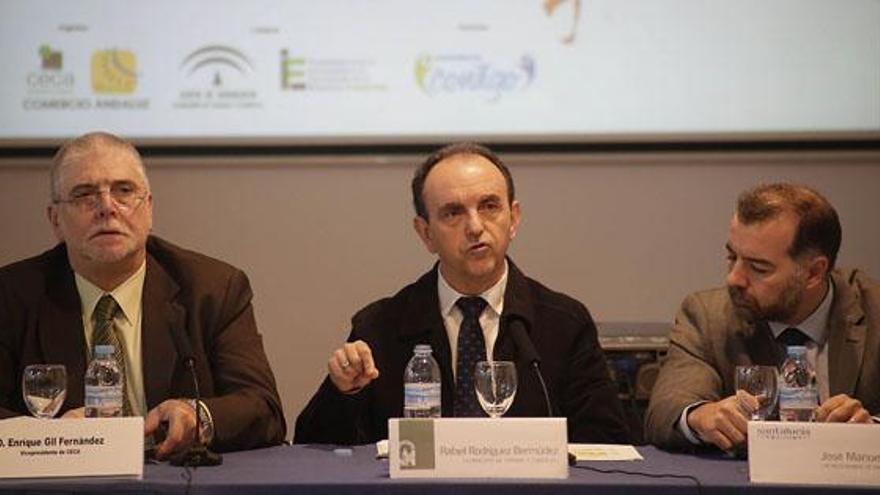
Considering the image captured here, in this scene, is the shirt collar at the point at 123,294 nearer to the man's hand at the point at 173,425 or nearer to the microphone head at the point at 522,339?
the man's hand at the point at 173,425

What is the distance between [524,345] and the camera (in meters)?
3.52

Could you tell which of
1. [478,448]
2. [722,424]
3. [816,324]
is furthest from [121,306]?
[816,324]

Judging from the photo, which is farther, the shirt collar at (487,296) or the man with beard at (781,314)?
the shirt collar at (487,296)

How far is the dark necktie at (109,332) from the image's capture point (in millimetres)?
3672

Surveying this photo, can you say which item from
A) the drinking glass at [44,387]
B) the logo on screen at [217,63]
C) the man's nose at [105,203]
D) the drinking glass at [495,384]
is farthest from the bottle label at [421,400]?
the logo on screen at [217,63]

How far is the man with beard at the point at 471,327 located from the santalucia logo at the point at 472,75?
1.59 meters

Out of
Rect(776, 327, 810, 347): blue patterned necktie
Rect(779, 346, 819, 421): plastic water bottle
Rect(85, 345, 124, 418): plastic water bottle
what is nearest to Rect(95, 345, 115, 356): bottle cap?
Rect(85, 345, 124, 418): plastic water bottle

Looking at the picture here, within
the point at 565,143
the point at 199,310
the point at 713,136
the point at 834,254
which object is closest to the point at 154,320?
the point at 199,310

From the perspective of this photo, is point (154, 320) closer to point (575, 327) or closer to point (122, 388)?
point (122, 388)

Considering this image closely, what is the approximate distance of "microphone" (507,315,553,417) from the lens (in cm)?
343

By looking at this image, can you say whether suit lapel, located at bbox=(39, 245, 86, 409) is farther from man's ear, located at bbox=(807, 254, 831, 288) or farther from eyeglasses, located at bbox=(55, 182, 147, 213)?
man's ear, located at bbox=(807, 254, 831, 288)

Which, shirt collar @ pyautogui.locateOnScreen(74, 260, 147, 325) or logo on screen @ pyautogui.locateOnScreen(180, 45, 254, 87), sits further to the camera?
logo on screen @ pyautogui.locateOnScreen(180, 45, 254, 87)

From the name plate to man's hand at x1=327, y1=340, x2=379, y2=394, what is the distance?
46cm

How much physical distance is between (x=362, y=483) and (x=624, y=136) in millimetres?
3002
